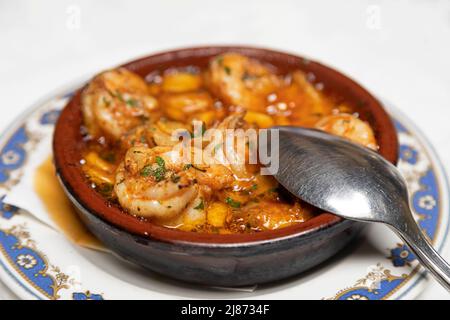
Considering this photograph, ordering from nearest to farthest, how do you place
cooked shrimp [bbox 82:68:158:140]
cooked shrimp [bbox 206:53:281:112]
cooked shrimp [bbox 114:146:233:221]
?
cooked shrimp [bbox 114:146:233:221] < cooked shrimp [bbox 82:68:158:140] < cooked shrimp [bbox 206:53:281:112]

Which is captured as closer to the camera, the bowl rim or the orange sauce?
the bowl rim

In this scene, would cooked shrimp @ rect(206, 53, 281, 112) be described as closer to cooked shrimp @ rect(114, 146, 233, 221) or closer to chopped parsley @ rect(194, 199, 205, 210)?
cooked shrimp @ rect(114, 146, 233, 221)

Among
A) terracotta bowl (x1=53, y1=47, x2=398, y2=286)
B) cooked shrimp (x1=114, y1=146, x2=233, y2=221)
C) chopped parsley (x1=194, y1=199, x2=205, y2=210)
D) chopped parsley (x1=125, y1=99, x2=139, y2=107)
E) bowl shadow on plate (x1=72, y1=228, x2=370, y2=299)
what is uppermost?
chopped parsley (x1=125, y1=99, x2=139, y2=107)

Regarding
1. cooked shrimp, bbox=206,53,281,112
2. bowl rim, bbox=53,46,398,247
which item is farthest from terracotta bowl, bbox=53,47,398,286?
cooked shrimp, bbox=206,53,281,112

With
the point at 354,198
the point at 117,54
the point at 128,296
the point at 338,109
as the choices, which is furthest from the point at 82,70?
the point at 354,198
